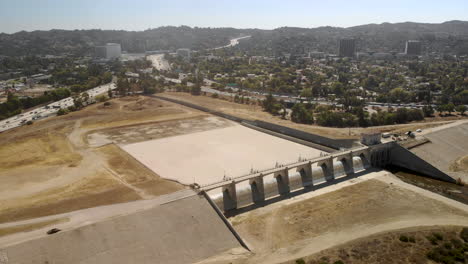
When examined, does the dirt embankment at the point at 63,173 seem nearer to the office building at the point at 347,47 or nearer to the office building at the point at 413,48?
the office building at the point at 347,47

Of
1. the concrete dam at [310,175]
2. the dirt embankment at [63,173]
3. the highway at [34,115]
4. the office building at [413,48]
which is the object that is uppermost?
the office building at [413,48]

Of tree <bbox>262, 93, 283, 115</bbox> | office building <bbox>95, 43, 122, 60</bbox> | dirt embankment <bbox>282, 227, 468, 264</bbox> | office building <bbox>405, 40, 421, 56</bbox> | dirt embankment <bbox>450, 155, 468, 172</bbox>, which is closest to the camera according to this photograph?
dirt embankment <bbox>282, 227, 468, 264</bbox>

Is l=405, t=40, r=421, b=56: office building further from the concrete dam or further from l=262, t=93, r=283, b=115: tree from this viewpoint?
the concrete dam

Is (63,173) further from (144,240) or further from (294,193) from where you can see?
(294,193)

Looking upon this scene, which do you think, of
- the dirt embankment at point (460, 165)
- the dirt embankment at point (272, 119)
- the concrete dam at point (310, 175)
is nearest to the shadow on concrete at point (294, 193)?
the concrete dam at point (310, 175)

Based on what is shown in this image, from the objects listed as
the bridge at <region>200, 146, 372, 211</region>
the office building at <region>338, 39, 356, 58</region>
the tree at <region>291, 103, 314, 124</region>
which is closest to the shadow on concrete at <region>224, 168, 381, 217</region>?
the bridge at <region>200, 146, 372, 211</region>

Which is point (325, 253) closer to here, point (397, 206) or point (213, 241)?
point (213, 241)
